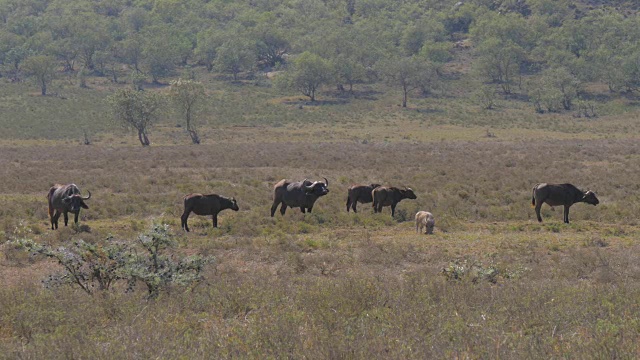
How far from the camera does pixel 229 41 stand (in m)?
112

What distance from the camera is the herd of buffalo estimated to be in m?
18.8

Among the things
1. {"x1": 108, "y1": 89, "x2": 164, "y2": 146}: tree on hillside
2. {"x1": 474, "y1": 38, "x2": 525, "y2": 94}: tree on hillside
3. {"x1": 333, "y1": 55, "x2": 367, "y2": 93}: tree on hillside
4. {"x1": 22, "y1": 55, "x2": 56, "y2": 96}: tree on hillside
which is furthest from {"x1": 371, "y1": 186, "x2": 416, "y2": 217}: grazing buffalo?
{"x1": 474, "y1": 38, "x2": 525, "y2": 94}: tree on hillside

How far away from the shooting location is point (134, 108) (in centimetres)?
6141

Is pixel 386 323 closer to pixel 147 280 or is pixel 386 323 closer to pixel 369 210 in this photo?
pixel 147 280

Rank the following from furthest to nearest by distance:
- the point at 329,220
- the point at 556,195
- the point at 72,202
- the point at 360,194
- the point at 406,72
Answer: the point at 406,72 → the point at 360,194 → the point at 329,220 → the point at 556,195 → the point at 72,202

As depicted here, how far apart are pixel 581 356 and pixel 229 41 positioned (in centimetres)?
10933

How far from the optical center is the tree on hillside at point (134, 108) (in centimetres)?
6100

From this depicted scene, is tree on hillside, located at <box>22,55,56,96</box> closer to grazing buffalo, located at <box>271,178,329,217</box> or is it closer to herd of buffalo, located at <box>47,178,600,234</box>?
herd of buffalo, located at <box>47,178,600,234</box>

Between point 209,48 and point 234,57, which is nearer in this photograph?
point 234,57

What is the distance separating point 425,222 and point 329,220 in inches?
135

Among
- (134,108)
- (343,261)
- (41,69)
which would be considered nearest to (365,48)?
(41,69)

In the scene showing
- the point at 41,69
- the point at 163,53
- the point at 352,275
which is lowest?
the point at 352,275

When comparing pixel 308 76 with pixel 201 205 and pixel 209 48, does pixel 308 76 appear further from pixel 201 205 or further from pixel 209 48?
pixel 201 205

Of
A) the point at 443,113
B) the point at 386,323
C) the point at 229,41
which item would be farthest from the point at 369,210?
the point at 229,41
